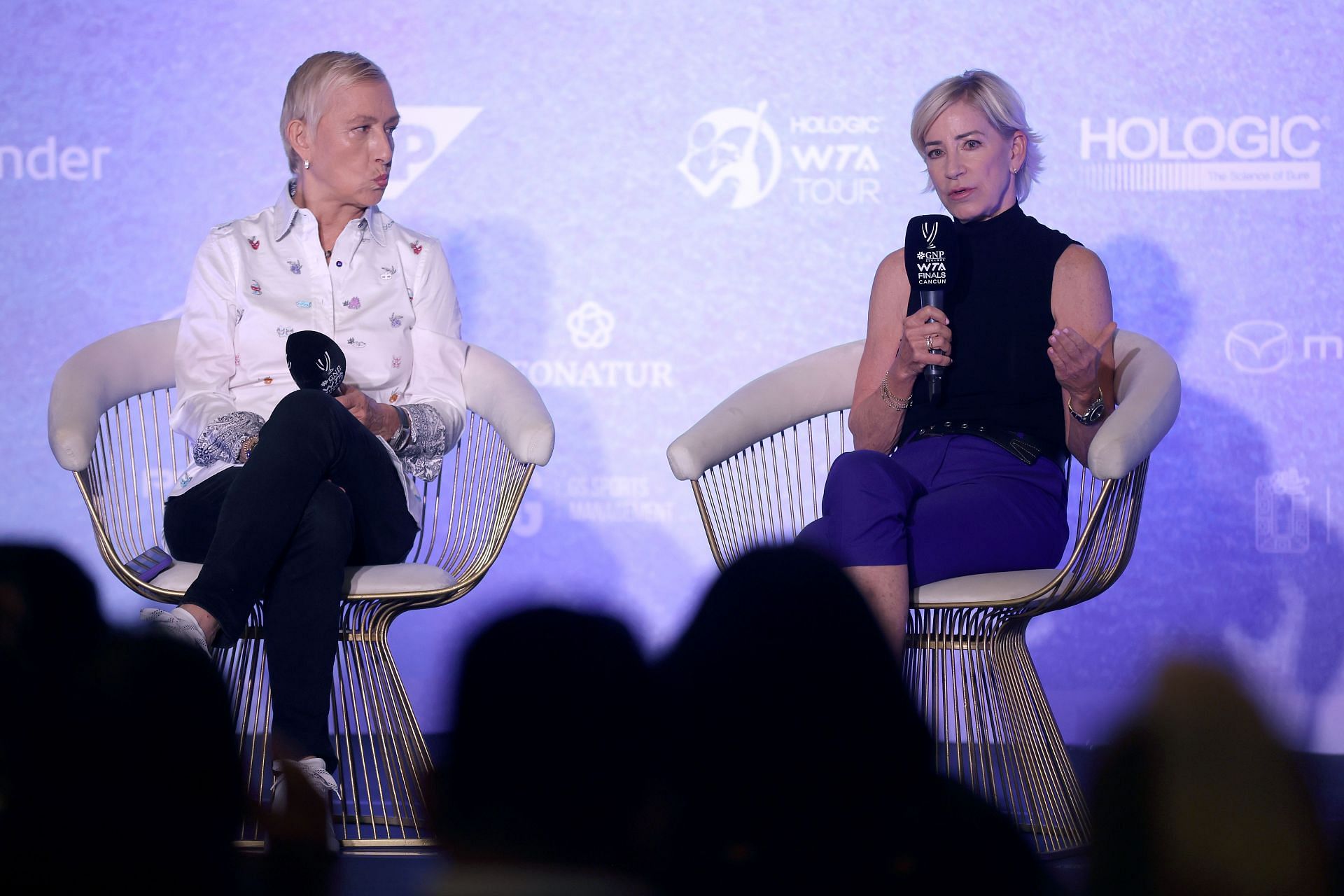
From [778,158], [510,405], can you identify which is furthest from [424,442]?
[778,158]

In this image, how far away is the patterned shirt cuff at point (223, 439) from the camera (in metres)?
2.11

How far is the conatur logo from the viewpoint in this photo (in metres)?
3.05

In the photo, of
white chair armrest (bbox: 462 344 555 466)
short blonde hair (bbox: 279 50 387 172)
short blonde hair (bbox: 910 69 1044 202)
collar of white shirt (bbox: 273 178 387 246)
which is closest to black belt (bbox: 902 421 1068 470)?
short blonde hair (bbox: 910 69 1044 202)

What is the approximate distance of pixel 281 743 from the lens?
1817 mm

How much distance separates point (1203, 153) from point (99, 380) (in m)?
2.51

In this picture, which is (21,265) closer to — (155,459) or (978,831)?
(155,459)

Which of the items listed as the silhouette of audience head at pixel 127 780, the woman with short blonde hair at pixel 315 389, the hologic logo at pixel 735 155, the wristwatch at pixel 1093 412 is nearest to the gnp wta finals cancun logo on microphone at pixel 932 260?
the wristwatch at pixel 1093 412

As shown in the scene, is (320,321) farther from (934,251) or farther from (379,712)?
(934,251)

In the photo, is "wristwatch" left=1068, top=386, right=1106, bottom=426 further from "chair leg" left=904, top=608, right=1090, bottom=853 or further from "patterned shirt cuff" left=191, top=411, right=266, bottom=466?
"patterned shirt cuff" left=191, top=411, right=266, bottom=466

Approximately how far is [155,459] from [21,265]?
1.94 ft

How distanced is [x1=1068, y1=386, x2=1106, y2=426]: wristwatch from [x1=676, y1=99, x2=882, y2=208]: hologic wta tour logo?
1204 mm

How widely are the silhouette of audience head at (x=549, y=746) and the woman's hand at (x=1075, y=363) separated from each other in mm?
1506

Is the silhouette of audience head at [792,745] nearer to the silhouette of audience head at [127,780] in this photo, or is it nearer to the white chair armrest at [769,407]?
the silhouette of audience head at [127,780]

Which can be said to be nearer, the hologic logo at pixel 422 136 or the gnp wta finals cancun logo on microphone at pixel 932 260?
the gnp wta finals cancun logo on microphone at pixel 932 260
